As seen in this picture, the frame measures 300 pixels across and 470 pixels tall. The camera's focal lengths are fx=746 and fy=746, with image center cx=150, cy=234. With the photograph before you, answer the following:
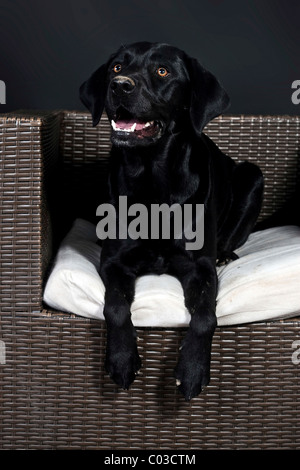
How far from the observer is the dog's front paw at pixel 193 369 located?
6.98 feet

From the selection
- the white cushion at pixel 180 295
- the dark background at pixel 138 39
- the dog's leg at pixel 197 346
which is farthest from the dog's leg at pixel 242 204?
the dark background at pixel 138 39

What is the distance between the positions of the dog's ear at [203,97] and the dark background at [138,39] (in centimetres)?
129

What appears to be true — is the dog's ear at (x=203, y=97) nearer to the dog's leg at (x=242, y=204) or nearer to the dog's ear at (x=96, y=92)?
the dog's ear at (x=96, y=92)

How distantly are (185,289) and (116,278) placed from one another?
221mm

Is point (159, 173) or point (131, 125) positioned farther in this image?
point (159, 173)

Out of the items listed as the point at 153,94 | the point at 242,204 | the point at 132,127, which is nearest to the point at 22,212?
the point at 132,127

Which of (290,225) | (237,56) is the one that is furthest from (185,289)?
(237,56)

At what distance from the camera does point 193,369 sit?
2.13 meters

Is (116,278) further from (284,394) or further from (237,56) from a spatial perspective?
(237,56)

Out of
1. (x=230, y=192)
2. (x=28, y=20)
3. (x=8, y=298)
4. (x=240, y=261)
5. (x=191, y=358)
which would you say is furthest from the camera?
(x=28, y=20)

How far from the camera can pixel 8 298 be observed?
230 centimetres

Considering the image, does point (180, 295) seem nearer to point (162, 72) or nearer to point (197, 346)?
point (197, 346)

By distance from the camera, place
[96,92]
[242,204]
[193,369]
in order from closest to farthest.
→ [193,369]
[96,92]
[242,204]

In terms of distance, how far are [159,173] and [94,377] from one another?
679mm
